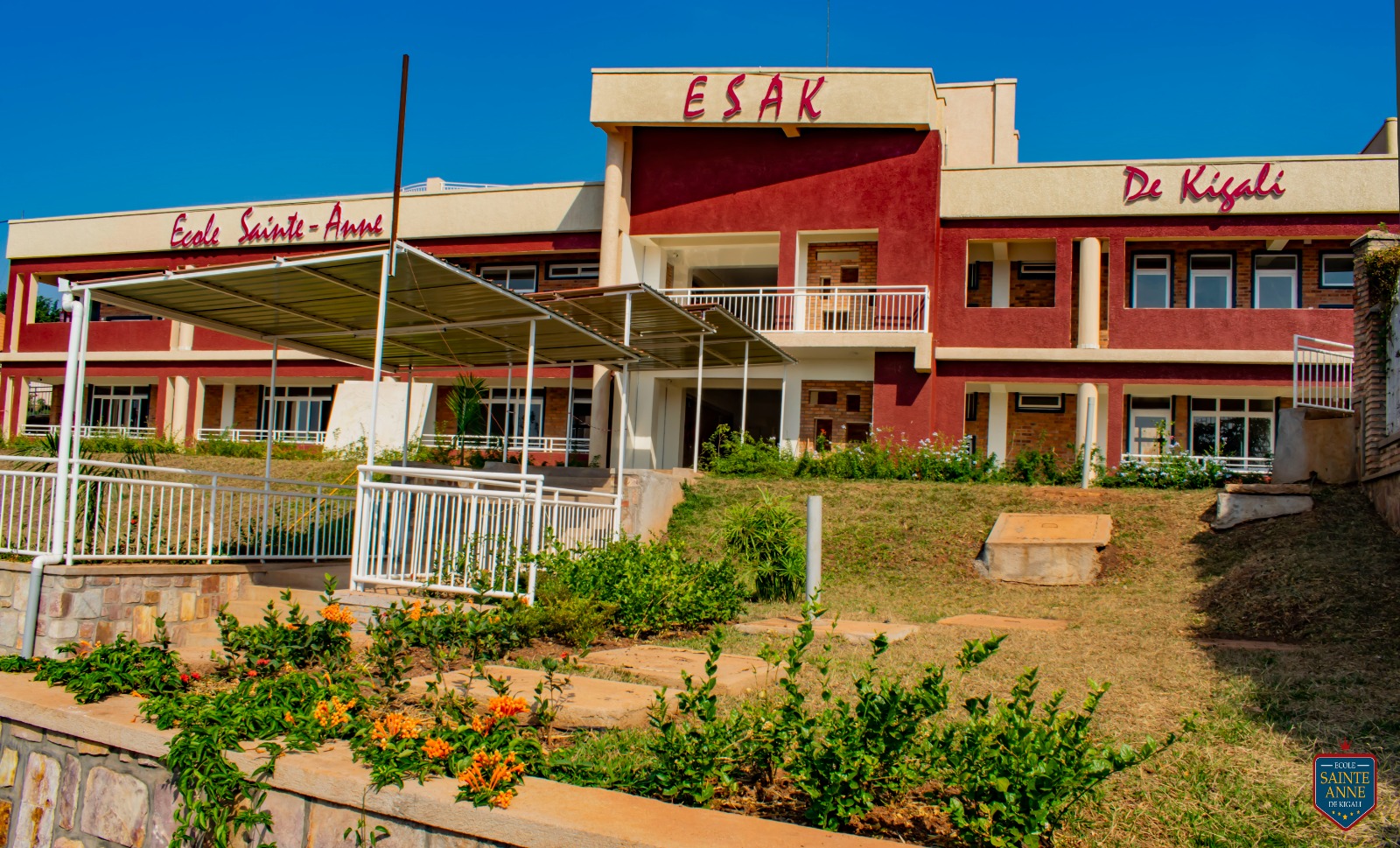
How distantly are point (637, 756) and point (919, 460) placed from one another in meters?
13.3

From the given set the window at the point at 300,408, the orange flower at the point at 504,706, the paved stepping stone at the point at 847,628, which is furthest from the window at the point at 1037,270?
the orange flower at the point at 504,706

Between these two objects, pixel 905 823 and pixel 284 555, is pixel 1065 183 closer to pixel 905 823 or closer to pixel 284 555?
pixel 284 555

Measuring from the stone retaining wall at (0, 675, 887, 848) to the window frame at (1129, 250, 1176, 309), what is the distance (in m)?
20.4

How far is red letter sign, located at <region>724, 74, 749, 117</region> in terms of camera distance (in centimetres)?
2122

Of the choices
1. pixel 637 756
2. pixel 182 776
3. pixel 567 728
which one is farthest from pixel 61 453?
pixel 637 756

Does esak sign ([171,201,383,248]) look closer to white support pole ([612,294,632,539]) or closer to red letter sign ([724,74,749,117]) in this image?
red letter sign ([724,74,749,117])

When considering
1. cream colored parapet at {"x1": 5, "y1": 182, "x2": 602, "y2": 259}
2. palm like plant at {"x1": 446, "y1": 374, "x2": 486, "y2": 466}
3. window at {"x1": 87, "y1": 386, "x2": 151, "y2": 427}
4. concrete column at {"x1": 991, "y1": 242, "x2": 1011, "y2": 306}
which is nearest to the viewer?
palm like plant at {"x1": 446, "y1": 374, "x2": 486, "y2": 466}

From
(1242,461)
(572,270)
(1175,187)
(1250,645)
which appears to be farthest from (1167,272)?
(1250,645)

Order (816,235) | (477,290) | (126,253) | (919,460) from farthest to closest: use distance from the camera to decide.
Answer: (126,253), (816,235), (919,460), (477,290)

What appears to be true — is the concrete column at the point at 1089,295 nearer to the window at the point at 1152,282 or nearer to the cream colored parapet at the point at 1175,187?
the cream colored parapet at the point at 1175,187

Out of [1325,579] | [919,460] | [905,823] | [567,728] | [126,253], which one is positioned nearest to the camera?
[905,823]

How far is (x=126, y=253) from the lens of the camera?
91.0 feet

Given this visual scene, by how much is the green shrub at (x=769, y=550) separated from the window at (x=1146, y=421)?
1297 centimetres

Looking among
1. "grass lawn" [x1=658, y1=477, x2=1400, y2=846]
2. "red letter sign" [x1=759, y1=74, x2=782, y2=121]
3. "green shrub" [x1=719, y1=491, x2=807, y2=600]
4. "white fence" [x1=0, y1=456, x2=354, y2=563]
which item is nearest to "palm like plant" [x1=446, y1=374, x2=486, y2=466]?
"grass lawn" [x1=658, y1=477, x2=1400, y2=846]
